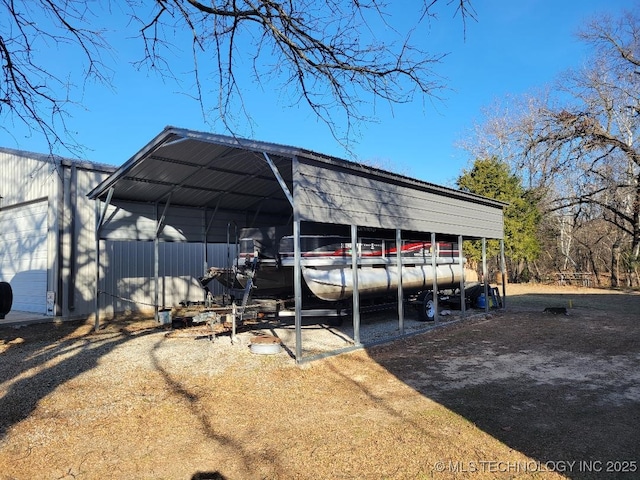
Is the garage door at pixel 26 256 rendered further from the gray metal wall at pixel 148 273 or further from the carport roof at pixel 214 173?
the carport roof at pixel 214 173

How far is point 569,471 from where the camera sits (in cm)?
343

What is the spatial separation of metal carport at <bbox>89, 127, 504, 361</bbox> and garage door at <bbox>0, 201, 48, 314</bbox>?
201 centimetres

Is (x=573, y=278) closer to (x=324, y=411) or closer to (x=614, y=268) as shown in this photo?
(x=614, y=268)

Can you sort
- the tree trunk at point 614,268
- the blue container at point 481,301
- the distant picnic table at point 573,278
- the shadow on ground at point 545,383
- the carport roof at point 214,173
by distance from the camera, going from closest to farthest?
the shadow on ground at point 545,383
the carport roof at point 214,173
the blue container at point 481,301
the tree trunk at point 614,268
the distant picnic table at point 573,278

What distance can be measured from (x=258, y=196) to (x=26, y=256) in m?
7.02

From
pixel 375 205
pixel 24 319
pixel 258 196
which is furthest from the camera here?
pixel 258 196

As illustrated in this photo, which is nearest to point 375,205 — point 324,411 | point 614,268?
point 324,411

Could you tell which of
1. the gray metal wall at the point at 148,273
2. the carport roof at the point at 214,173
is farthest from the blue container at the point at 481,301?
the gray metal wall at the point at 148,273

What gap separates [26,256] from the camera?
43.2 feet

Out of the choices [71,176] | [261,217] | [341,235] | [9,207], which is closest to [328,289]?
[341,235]

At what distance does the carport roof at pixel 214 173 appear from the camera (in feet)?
26.4

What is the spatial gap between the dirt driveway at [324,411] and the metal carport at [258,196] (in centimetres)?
148

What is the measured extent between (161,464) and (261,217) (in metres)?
11.9

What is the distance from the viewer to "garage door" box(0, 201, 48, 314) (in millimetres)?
12445
